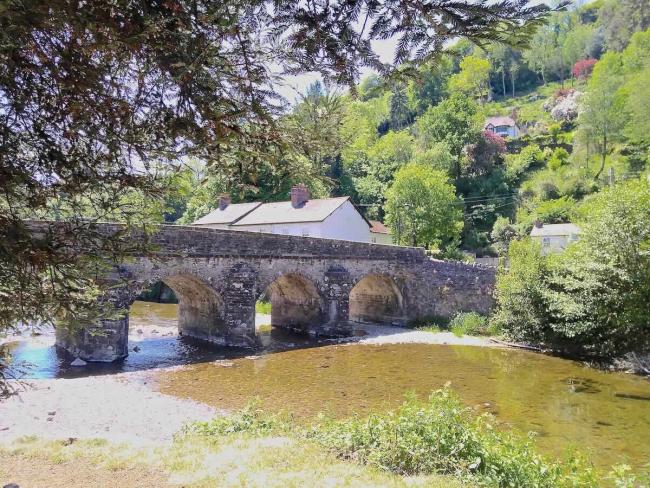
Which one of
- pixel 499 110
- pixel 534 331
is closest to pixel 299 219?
pixel 534 331

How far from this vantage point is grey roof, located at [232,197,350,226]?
28359 mm

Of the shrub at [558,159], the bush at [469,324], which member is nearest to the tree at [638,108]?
the shrub at [558,159]

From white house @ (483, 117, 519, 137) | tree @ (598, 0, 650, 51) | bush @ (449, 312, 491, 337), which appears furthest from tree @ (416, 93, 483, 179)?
tree @ (598, 0, 650, 51)

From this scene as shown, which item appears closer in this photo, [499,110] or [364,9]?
[364,9]

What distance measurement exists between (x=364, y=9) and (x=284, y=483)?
15.9 feet

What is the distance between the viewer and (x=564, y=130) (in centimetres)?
5853

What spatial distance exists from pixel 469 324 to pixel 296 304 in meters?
8.30

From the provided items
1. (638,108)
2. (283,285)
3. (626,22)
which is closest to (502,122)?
(638,108)

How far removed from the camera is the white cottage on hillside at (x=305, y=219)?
91.9 ft

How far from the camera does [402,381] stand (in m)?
13.9

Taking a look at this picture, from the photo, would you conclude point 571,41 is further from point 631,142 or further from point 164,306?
point 164,306

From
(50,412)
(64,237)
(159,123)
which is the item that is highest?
(159,123)

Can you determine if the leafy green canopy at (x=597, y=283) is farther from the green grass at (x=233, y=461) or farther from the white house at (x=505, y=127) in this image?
the white house at (x=505, y=127)

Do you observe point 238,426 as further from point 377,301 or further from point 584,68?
point 584,68
